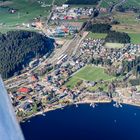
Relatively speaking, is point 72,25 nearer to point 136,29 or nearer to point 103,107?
point 136,29

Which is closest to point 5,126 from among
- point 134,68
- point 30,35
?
point 134,68

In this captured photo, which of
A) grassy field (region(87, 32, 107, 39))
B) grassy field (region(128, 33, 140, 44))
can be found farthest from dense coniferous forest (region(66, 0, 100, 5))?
grassy field (region(128, 33, 140, 44))

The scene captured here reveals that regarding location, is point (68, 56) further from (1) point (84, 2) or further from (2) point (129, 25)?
(1) point (84, 2)

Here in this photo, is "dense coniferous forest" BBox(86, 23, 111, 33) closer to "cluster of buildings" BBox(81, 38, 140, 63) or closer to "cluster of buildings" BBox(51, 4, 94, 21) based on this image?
"cluster of buildings" BBox(81, 38, 140, 63)

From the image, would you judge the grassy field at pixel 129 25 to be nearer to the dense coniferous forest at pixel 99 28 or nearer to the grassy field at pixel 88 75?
the dense coniferous forest at pixel 99 28

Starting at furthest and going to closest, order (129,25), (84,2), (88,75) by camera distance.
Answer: (84,2)
(129,25)
(88,75)

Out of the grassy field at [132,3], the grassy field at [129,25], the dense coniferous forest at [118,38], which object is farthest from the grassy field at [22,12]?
the dense coniferous forest at [118,38]

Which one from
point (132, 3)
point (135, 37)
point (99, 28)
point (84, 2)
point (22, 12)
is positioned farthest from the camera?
point (84, 2)

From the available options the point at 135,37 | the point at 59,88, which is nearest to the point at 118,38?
the point at 135,37
